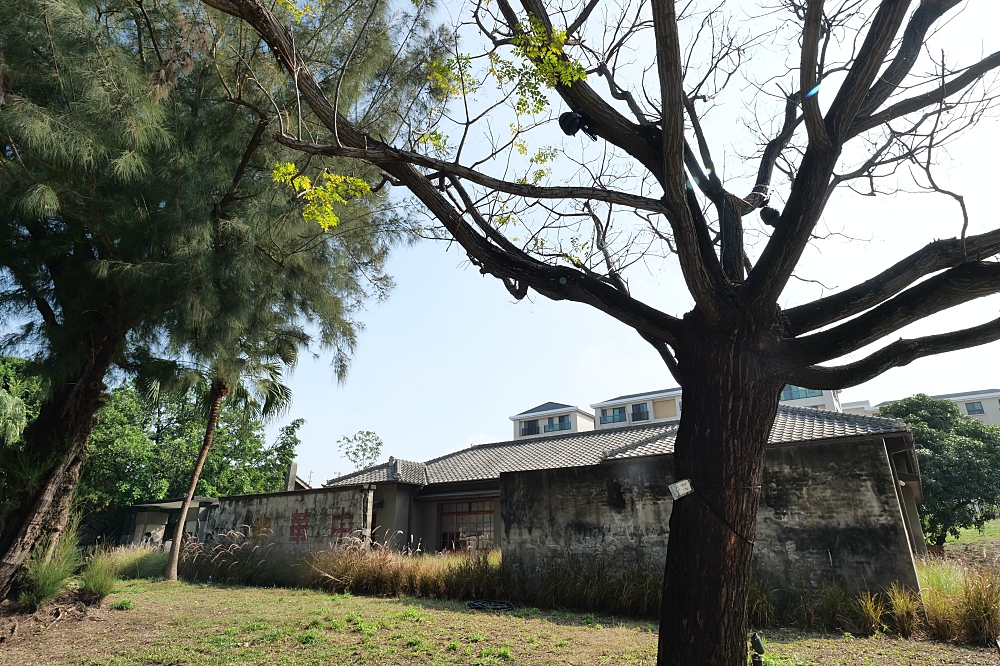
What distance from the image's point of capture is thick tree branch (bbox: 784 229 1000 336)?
10.6ft

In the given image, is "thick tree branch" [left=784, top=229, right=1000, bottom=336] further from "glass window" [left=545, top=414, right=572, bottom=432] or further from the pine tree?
"glass window" [left=545, top=414, right=572, bottom=432]

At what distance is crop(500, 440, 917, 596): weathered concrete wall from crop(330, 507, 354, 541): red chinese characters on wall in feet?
13.5

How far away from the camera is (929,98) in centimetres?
398

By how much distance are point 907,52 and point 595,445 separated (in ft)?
44.2

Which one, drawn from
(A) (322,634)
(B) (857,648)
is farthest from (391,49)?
(B) (857,648)

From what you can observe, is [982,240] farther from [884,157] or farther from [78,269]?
[78,269]

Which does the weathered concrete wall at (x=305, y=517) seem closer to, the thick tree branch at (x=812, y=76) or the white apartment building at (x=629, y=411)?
the thick tree branch at (x=812, y=76)

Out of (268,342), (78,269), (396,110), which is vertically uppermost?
(396,110)

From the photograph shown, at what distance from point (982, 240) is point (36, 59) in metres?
7.61

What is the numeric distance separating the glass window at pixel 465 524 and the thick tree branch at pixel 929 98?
48.1 ft

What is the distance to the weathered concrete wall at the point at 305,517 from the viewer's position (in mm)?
13352

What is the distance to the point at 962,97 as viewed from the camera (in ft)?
13.7

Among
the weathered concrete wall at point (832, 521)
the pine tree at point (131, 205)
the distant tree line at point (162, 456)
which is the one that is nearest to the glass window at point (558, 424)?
the distant tree line at point (162, 456)

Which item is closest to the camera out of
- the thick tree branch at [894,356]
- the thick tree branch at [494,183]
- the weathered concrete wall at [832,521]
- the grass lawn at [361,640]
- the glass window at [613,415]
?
the thick tree branch at [894,356]
